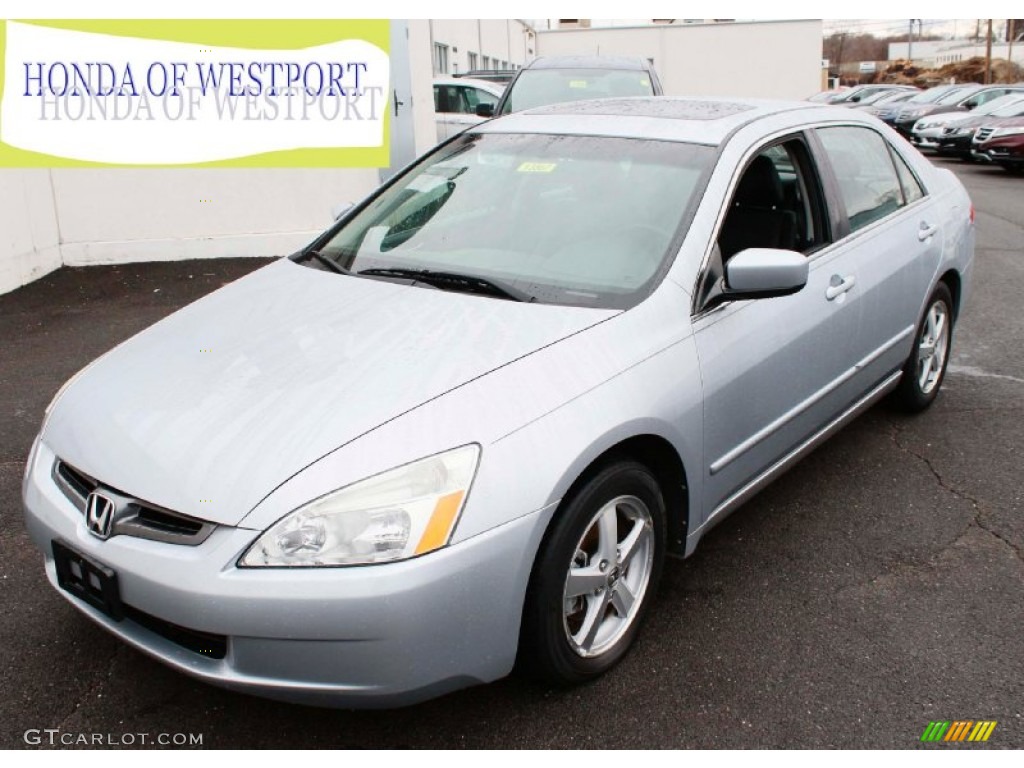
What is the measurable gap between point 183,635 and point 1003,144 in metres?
18.6

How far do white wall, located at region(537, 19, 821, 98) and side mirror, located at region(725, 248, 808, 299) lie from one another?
1607 inches

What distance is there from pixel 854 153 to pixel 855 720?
2.54m

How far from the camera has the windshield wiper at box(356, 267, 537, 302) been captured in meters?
3.11

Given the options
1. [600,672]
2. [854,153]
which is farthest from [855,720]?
[854,153]

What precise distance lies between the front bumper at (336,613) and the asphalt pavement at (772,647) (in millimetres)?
364

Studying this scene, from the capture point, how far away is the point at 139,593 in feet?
7.73

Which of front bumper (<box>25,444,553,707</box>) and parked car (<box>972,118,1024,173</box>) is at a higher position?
front bumper (<box>25,444,553,707</box>)

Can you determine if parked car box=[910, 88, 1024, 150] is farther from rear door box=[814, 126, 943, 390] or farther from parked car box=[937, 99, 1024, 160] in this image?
rear door box=[814, 126, 943, 390]

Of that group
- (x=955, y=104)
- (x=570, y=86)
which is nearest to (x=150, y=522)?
(x=570, y=86)

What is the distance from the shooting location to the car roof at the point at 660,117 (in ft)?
11.9

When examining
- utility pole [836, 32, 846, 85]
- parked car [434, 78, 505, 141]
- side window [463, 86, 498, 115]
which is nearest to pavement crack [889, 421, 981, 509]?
parked car [434, 78, 505, 141]

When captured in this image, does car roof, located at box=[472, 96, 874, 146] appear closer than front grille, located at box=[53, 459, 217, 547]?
No

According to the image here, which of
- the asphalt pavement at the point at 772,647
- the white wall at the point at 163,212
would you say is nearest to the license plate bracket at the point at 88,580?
the asphalt pavement at the point at 772,647

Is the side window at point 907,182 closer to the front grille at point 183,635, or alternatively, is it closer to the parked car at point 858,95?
the front grille at point 183,635
